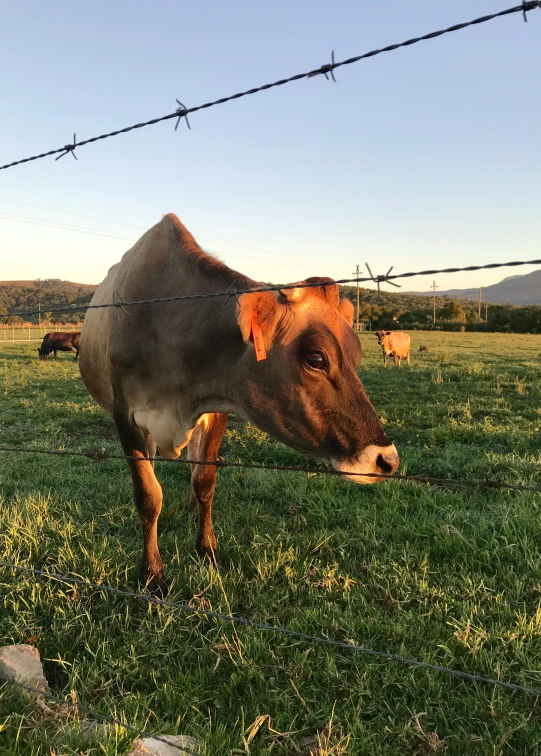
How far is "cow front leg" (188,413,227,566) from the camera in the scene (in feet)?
13.1

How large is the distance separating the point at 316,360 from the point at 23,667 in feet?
6.95

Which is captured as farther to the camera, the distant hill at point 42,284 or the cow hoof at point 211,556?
the distant hill at point 42,284

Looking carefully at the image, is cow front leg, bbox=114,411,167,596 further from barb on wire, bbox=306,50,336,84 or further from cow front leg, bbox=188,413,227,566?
barb on wire, bbox=306,50,336,84

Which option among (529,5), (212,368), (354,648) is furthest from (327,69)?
(354,648)

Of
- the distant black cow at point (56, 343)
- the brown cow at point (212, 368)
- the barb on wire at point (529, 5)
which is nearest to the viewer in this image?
the barb on wire at point (529, 5)

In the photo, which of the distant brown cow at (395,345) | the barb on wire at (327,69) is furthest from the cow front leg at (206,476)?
the distant brown cow at (395,345)

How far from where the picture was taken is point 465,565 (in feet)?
11.9

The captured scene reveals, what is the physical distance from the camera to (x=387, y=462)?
246 cm

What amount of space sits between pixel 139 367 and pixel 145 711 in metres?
1.97

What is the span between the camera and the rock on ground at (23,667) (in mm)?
2488

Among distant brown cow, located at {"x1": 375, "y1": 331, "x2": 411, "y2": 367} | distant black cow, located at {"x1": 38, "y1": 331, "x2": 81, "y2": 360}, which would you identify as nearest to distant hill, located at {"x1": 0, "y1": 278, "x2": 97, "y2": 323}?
distant black cow, located at {"x1": 38, "y1": 331, "x2": 81, "y2": 360}

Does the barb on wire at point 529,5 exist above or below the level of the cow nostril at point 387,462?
above

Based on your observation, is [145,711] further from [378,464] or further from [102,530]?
[102,530]

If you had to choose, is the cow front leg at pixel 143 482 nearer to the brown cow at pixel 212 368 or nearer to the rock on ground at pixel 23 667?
the brown cow at pixel 212 368
